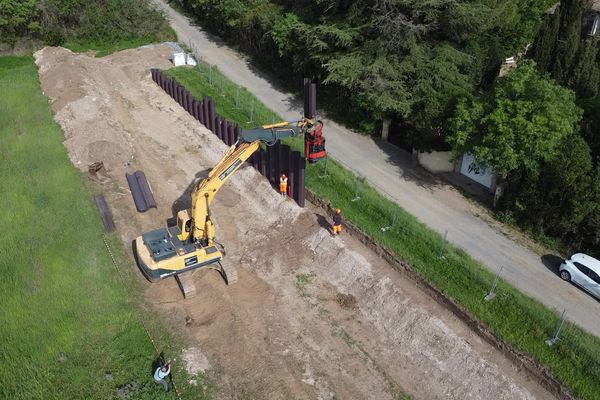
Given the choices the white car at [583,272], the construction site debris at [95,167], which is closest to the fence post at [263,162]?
the construction site debris at [95,167]

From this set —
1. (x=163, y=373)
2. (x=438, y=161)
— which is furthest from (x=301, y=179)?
(x=163, y=373)

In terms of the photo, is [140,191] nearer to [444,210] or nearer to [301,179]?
[301,179]

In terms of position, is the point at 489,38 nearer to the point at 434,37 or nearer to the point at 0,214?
the point at 434,37

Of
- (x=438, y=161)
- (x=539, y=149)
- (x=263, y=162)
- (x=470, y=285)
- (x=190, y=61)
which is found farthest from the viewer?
(x=190, y=61)

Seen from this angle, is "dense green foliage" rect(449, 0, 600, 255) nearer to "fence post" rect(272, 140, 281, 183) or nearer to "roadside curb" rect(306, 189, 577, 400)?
"roadside curb" rect(306, 189, 577, 400)

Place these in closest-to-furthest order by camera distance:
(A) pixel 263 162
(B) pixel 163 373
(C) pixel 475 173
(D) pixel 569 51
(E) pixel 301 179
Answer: (B) pixel 163 373, (E) pixel 301 179, (C) pixel 475 173, (A) pixel 263 162, (D) pixel 569 51

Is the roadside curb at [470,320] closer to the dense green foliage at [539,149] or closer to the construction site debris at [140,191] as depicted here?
the dense green foliage at [539,149]

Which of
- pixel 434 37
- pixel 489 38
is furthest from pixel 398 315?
pixel 489 38

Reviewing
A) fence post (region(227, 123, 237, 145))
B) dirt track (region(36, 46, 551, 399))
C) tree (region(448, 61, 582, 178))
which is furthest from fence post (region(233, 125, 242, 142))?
tree (region(448, 61, 582, 178))
